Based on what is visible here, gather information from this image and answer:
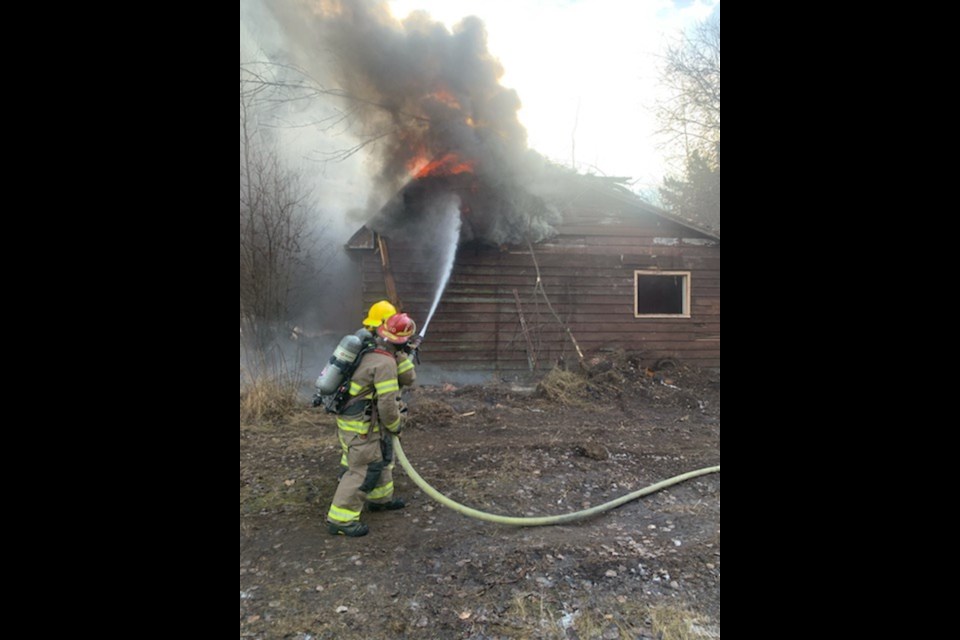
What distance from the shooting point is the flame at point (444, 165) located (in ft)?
32.4

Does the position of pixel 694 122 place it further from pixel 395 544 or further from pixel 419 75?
pixel 395 544

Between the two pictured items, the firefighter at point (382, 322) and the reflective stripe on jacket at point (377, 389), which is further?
the firefighter at point (382, 322)

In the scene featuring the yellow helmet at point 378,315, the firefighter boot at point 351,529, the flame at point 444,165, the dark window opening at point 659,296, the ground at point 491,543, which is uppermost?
the flame at point 444,165

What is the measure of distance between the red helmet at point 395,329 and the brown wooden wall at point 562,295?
591cm

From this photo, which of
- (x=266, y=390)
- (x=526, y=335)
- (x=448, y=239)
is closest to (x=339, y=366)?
(x=266, y=390)

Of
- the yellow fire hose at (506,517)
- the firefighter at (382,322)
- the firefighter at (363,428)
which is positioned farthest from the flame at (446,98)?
the yellow fire hose at (506,517)

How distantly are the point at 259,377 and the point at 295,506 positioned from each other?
12.6ft

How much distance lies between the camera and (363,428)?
3717mm

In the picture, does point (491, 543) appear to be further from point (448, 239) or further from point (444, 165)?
point (444, 165)

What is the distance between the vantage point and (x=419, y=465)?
17.4 ft

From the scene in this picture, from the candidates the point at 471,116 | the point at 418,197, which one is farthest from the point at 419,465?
the point at 471,116

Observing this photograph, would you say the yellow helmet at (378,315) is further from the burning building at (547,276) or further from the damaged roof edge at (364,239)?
the damaged roof edge at (364,239)

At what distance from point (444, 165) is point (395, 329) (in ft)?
22.5

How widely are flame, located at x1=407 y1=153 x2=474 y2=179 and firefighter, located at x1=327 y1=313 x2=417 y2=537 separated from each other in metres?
6.91
